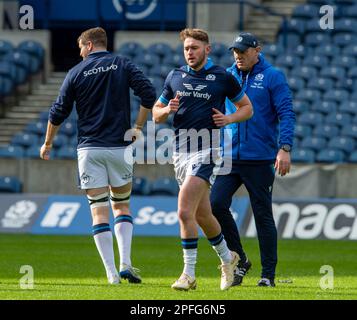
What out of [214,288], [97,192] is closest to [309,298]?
[214,288]

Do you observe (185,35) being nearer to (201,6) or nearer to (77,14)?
(201,6)

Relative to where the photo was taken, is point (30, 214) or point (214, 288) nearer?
point (214, 288)

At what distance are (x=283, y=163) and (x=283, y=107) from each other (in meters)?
0.56

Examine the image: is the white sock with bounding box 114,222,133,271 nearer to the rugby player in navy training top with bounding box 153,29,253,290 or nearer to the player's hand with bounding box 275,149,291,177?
the rugby player in navy training top with bounding box 153,29,253,290

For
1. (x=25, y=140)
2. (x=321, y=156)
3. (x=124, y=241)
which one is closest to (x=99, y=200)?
(x=124, y=241)

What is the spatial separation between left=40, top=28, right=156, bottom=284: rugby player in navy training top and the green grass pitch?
0.48 metres

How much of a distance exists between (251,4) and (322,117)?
4411 millimetres

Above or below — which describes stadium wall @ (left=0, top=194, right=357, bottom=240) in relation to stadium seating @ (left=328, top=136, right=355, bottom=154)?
below

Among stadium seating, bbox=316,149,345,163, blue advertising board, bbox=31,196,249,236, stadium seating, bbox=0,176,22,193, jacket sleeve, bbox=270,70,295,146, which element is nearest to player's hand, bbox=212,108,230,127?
jacket sleeve, bbox=270,70,295,146

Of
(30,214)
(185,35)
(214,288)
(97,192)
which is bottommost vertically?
(30,214)

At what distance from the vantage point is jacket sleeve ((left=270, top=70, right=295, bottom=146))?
11102 millimetres

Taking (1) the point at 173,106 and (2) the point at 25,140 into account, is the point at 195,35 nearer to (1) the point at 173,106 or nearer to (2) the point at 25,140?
(1) the point at 173,106

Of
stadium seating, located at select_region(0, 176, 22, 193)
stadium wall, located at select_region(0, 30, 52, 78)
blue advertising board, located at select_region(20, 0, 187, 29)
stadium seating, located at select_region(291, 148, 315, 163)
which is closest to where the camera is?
stadium seating, located at select_region(291, 148, 315, 163)
